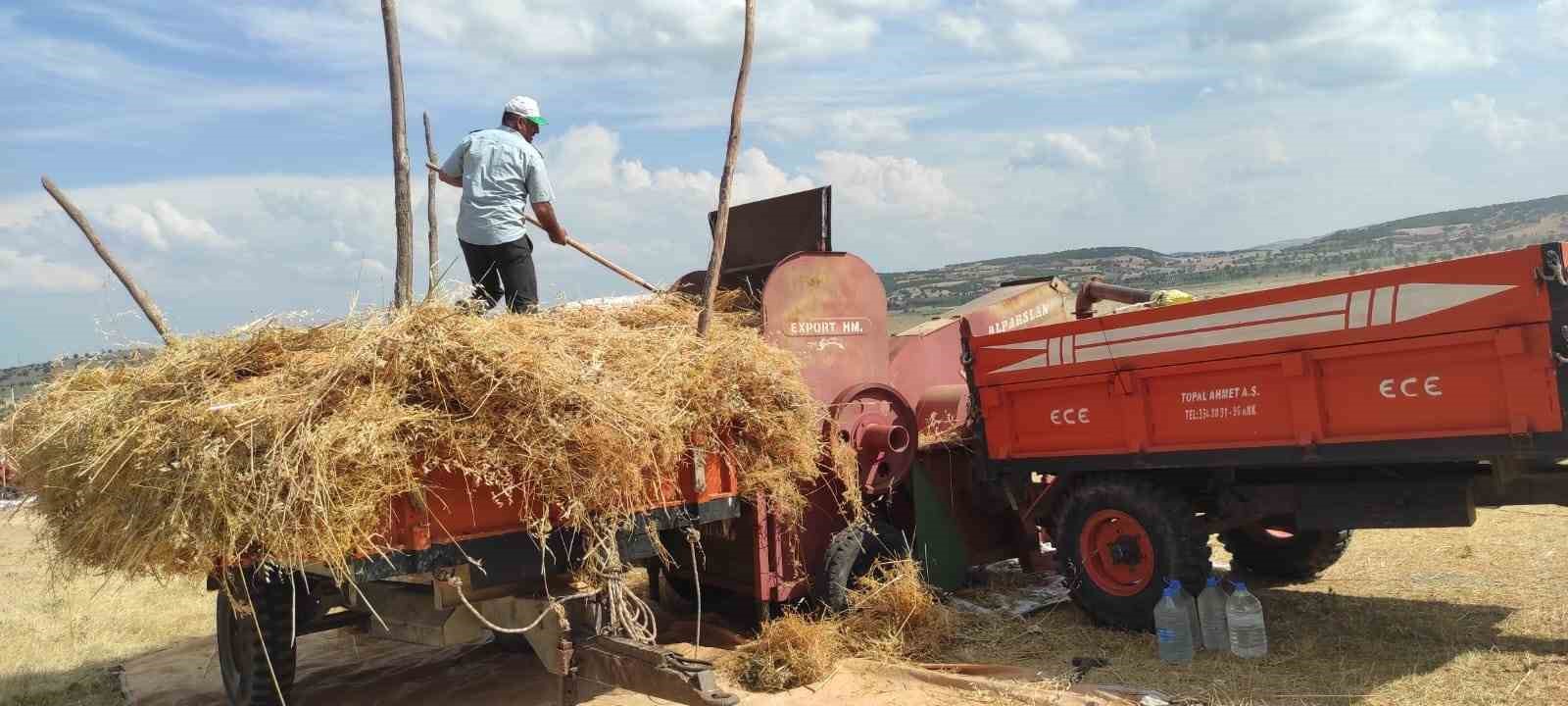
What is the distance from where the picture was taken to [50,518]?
16.4 ft

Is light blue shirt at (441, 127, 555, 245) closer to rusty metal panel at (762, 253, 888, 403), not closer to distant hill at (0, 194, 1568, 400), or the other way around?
rusty metal panel at (762, 253, 888, 403)

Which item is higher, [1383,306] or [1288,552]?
[1383,306]

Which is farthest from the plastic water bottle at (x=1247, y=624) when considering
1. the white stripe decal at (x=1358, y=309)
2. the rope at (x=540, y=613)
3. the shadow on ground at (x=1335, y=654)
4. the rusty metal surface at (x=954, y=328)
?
the rope at (x=540, y=613)

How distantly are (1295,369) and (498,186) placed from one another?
4.51 meters

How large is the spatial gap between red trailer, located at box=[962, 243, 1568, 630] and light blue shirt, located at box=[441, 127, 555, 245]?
2886 mm

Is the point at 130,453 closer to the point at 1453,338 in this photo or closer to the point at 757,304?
the point at 757,304

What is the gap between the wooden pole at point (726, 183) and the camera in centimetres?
600

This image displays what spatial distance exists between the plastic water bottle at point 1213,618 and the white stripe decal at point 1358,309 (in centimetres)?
154

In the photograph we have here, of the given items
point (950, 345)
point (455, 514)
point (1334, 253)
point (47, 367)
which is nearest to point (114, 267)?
point (47, 367)

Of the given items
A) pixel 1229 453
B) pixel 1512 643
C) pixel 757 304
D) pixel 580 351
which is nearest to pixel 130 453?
pixel 580 351

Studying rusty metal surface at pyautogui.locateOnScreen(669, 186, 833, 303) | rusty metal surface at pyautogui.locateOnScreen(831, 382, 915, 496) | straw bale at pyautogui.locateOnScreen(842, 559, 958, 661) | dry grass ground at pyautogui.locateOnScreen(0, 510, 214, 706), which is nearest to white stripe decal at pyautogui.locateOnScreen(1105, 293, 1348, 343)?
rusty metal surface at pyautogui.locateOnScreen(831, 382, 915, 496)

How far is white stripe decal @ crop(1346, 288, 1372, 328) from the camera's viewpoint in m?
5.12

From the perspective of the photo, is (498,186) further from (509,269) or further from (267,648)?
(267,648)

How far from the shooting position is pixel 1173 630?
18.6 feet
